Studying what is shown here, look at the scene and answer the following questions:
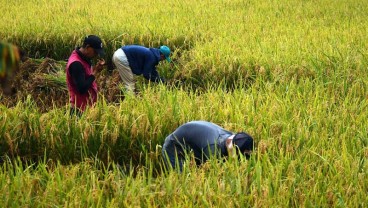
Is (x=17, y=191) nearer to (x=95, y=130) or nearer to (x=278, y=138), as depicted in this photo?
(x=95, y=130)

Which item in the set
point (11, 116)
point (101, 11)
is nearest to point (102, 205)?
point (11, 116)

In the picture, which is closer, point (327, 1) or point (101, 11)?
point (101, 11)

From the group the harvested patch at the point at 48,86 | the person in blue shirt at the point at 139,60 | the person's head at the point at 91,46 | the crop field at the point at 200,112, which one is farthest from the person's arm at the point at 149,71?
the person's head at the point at 91,46

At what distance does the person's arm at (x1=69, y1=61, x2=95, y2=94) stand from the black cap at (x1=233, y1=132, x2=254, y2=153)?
5.43 feet

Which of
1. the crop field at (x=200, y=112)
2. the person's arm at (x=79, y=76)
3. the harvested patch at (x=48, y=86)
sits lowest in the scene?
the harvested patch at (x=48, y=86)

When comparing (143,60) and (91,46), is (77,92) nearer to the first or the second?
(91,46)

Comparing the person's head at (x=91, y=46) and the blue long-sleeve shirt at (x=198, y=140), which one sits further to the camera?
the person's head at (x=91, y=46)

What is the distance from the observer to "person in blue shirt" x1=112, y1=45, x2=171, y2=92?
4883 mm

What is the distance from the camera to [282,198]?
2.32 m

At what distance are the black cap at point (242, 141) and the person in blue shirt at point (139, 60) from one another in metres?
2.20

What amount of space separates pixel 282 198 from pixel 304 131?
43.1 inches

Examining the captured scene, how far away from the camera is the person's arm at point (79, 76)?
3973mm

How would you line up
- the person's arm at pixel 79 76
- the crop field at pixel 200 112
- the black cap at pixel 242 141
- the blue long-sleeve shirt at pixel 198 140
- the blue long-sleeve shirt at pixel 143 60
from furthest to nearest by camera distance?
1. the blue long-sleeve shirt at pixel 143 60
2. the person's arm at pixel 79 76
3. the blue long-sleeve shirt at pixel 198 140
4. the black cap at pixel 242 141
5. the crop field at pixel 200 112

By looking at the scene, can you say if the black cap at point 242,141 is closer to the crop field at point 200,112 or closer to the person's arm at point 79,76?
the crop field at point 200,112
